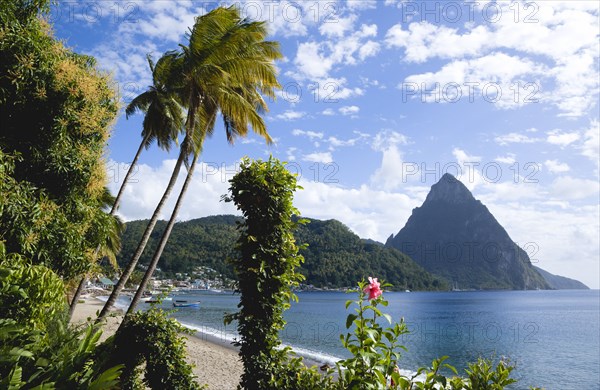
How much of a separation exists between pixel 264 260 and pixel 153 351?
2084 mm

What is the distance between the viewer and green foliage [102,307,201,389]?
5539mm

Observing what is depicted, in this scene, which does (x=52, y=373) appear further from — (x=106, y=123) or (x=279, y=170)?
(x=106, y=123)

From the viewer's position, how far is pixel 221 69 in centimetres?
1086

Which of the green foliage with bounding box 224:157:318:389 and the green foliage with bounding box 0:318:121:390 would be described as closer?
the green foliage with bounding box 0:318:121:390

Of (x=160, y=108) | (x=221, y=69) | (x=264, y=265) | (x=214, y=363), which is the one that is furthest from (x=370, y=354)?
(x=214, y=363)

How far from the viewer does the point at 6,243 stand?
6070 millimetres

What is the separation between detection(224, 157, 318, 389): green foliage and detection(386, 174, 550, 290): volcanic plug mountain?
547 feet

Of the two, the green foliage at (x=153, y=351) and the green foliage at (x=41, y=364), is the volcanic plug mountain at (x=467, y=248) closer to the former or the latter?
the green foliage at (x=153, y=351)

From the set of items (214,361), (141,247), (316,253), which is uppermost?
(316,253)

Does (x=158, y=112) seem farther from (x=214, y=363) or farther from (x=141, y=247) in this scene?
(x=214, y=363)

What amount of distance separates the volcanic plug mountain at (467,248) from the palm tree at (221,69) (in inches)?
6371

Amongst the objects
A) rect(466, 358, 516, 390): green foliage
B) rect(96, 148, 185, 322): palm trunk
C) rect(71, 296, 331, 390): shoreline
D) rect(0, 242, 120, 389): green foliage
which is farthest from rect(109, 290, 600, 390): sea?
rect(466, 358, 516, 390): green foliage

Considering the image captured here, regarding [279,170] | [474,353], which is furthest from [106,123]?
[474,353]

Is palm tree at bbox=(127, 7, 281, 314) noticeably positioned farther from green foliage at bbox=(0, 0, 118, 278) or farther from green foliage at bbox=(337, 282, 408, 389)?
green foliage at bbox=(337, 282, 408, 389)
